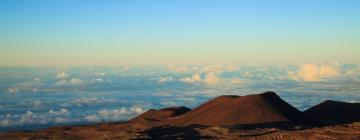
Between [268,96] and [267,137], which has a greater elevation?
[268,96]

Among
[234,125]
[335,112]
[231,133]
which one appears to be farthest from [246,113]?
[335,112]

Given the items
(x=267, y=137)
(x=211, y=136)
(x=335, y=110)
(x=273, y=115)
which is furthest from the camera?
(x=335, y=110)

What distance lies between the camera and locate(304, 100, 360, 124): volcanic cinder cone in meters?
76.2

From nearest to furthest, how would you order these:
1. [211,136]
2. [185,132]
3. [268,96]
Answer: [211,136], [185,132], [268,96]

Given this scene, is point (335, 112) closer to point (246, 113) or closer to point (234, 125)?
point (246, 113)

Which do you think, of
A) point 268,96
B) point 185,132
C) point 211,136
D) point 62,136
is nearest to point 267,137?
point 211,136

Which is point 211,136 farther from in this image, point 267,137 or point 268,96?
point 268,96

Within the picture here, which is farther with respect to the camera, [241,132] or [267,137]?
[241,132]

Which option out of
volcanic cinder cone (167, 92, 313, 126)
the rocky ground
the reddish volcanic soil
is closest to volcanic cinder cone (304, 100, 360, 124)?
the reddish volcanic soil

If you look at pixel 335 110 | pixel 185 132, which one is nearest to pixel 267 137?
pixel 185 132

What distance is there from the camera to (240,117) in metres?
67.2

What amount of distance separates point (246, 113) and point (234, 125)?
34.6 ft

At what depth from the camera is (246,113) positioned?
223 ft

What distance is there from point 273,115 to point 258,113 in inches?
74.7
